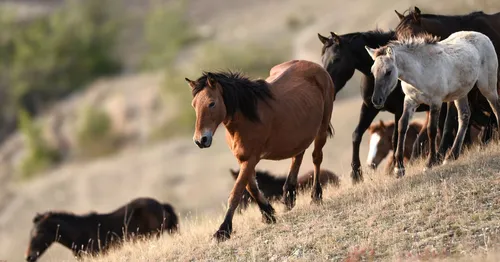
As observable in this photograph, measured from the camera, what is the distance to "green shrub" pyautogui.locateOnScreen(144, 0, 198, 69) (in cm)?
8336

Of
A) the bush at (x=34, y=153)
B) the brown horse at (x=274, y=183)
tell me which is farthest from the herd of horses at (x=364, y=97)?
the bush at (x=34, y=153)

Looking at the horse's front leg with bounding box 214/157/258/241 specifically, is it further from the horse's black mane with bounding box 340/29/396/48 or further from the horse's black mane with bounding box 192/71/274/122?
the horse's black mane with bounding box 340/29/396/48

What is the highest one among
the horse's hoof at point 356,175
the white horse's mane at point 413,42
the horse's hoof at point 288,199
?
the white horse's mane at point 413,42

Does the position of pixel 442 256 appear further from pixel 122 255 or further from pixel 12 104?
pixel 12 104

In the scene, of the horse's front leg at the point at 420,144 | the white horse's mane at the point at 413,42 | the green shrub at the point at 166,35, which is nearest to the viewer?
the white horse's mane at the point at 413,42

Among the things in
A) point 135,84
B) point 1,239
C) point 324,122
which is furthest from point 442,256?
point 135,84

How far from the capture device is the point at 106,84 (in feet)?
246

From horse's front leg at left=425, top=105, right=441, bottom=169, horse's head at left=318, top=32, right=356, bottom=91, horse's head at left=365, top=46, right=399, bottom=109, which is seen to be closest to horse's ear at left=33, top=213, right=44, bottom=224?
horse's head at left=318, top=32, right=356, bottom=91

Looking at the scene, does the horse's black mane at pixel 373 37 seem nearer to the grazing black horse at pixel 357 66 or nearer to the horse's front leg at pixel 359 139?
the grazing black horse at pixel 357 66

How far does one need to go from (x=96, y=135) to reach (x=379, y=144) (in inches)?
2056

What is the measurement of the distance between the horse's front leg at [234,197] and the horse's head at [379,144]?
16.2 ft

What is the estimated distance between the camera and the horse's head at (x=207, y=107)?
1041cm

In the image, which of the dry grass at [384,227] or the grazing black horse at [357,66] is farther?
the grazing black horse at [357,66]

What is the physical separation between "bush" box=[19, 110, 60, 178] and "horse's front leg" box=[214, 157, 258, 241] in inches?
2207
